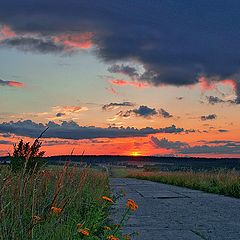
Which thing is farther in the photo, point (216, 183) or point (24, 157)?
point (216, 183)

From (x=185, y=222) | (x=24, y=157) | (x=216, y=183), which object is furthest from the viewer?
(x=216, y=183)


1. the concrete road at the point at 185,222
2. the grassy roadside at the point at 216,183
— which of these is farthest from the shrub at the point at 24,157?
the grassy roadside at the point at 216,183

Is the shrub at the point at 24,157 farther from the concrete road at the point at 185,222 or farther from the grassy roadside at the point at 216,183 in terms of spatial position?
the grassy roadside at the point at 216,183

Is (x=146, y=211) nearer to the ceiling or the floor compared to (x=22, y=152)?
nearer to the floor

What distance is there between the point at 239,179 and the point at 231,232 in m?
10.9

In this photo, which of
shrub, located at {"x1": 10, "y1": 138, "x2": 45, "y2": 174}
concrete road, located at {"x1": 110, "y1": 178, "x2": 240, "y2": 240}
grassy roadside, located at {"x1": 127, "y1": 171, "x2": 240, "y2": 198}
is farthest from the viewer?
grassy roadside, located at {"x1": 127, "y1": 171, "x2": 240, "y2": 198}

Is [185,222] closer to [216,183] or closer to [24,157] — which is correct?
[24,157]

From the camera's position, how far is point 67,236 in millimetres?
4441

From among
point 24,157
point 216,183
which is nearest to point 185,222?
point 24,157

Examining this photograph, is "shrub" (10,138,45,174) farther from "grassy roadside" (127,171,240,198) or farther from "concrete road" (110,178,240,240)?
"grassy roadside" (127,171,240,198)

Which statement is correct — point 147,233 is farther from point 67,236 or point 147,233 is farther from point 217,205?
point 217,205

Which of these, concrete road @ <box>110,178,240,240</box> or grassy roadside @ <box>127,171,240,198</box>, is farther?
grassy roadside @ <box>127,171,240,198</box>

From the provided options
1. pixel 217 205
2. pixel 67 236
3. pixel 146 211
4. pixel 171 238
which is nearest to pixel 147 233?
pixel 171 238

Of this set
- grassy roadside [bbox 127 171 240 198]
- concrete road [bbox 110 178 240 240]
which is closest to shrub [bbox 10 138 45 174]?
concrete road [bbox 110 178 240 240]
